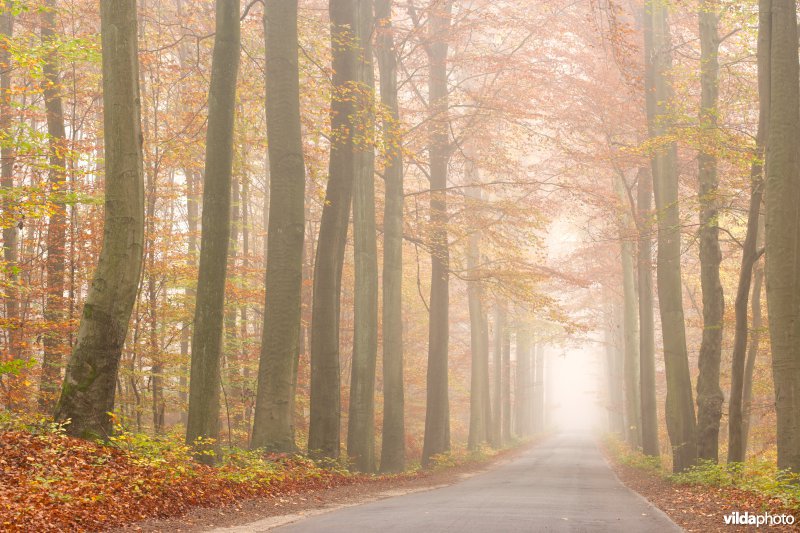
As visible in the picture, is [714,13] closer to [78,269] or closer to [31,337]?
[78,269]

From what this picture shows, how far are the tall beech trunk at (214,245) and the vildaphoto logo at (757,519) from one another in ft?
23.8

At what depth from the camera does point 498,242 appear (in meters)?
21.8

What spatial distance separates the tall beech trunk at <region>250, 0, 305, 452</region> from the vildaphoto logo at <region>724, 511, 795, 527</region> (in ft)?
24.2

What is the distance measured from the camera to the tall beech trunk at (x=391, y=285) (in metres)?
17.7

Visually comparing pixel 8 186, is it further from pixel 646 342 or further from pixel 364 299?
pixel 646 342

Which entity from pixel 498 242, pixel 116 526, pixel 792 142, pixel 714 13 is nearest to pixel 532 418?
pixel 498 242

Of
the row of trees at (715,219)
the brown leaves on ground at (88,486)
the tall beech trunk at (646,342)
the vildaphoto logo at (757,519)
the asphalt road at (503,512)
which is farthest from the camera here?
the tall beech trunk at (646,342)

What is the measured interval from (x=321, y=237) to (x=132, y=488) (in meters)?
7.53

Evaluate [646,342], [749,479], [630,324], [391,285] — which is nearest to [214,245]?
[391,285]

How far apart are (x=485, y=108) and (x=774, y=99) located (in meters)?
10.7

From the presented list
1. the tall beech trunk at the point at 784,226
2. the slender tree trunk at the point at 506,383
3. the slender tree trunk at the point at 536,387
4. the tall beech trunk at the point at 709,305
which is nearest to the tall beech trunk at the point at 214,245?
the tall beech trunk at the point at 784,226

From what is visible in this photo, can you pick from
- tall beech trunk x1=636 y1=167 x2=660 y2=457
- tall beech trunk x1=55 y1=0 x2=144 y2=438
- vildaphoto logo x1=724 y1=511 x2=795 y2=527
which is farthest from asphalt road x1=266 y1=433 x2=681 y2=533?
tall beech trunk x1=636 y1=167 x2=660 y2=457

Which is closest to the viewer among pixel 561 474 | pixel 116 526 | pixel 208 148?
pixel 116 526

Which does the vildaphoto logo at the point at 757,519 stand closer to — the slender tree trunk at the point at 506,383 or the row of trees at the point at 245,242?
the row of trees at the point at 245,242
